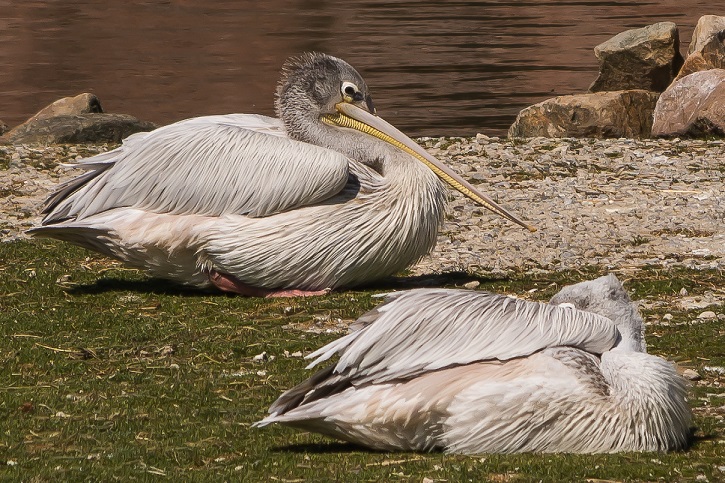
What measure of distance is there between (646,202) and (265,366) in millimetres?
4409

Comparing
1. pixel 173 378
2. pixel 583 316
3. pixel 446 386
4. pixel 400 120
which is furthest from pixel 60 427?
pixel 400 120

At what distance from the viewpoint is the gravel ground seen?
8.27 m

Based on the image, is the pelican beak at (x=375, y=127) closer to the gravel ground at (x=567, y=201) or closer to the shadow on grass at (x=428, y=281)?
the shadow on grass at (x=428, y=281)

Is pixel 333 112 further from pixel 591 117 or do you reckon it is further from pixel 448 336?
pixel 591 117

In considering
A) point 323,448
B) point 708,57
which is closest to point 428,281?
point 323,448

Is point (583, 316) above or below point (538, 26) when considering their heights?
above

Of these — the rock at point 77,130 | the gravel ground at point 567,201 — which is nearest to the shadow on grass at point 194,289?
the gravel ground at point 567,201

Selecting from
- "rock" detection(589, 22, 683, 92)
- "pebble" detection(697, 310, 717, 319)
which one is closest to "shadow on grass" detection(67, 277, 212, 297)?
"pebble" detection(697, 310, 717, 319)

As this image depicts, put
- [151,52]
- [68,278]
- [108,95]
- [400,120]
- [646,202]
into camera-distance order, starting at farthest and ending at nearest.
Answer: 1. [151,52]
2. [108,95]
3. [400,120]
4. [646,202]
5. [68,278]

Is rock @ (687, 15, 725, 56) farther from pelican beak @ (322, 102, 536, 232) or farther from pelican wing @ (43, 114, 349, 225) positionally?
pelican wing @ (43, 114, 349, 225)

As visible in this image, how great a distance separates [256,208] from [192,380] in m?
1.76

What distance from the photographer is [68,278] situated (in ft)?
25.7

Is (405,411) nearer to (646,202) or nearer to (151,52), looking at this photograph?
(646,202)

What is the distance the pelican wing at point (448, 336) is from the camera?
451 cm
